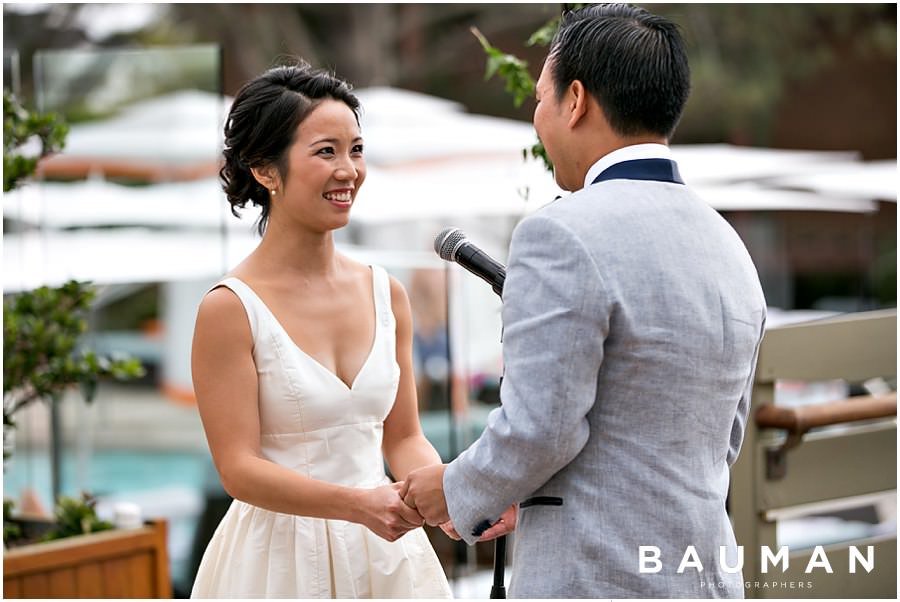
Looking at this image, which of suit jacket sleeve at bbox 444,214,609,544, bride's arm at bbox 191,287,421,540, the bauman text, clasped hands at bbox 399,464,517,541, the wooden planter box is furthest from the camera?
the wooden planter box

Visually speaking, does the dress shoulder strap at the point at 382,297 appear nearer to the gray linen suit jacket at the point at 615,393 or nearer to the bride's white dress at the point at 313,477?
the bride's white dress at the point at 313,477

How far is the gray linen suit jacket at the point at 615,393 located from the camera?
1826 millimetres

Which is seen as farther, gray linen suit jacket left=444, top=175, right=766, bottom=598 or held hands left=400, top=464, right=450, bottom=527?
held hands left=400, top=464, right=450, bottom=527

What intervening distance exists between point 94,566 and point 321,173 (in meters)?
1.91

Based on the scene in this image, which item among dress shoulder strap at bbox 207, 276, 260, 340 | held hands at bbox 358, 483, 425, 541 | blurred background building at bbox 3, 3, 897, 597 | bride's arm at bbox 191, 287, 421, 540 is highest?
blurred background building at bbox 3, 3, 897, 597

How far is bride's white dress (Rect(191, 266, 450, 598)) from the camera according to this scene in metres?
2.38

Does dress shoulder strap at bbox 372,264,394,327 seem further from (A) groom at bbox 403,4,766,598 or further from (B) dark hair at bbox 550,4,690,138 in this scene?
(B) dark hair at bbox 550,4,690,138

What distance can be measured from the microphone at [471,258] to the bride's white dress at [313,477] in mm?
356

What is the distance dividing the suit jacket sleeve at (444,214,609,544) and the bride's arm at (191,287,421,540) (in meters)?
0.50

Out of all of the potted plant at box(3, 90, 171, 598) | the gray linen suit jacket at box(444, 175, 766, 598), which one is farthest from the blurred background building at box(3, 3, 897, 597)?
the gray linen suit jacket at box(444, 175, 766, 598)

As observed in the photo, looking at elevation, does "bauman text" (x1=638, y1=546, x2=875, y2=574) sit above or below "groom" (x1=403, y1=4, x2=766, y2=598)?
below

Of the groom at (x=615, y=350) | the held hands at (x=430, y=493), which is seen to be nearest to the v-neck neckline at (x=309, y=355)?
the held hands at (x=430, y=493)

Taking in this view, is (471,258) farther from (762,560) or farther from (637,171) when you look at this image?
(762,560)

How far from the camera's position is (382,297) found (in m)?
2.61
